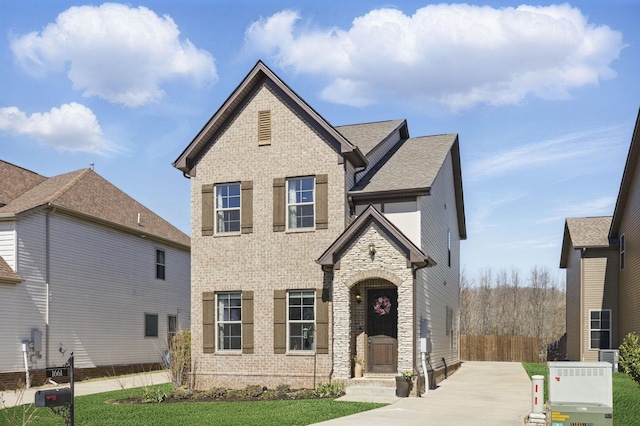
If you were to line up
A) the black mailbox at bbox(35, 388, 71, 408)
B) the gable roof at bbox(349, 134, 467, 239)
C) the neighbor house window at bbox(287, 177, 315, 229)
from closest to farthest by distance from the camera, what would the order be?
the black mailbox at bbox(35, 388, 71, 408)
the gable roof at bbox(349, 134, 467, 239)
the neighbor house window at bbox(287, 177, 315, 229)

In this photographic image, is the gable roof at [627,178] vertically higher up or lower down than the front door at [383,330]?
higher up

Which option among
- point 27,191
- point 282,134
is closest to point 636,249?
point 282,134

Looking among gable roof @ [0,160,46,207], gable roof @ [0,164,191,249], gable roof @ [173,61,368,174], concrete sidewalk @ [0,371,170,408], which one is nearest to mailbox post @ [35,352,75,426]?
concrete sidewalk @ [0,371,170,408]

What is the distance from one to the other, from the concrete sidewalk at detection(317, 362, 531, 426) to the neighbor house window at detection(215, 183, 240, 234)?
681 centimetres

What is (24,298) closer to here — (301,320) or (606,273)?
(301,320)

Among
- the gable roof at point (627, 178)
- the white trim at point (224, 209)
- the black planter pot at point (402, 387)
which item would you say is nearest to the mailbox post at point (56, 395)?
the black planter pot at point (402, 387)

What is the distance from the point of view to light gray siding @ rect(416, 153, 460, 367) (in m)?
20.5

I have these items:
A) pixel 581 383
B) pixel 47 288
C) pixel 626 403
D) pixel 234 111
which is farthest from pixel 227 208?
pixel 581 383

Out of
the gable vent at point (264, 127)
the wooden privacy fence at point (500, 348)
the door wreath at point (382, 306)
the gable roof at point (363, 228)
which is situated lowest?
the wooden privacy fence at point (500, 348)

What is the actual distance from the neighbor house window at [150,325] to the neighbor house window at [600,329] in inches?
768

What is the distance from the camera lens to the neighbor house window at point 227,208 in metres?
21.1

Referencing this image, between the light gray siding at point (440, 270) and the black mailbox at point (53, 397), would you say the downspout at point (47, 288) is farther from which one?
the black mailbox at point (53, 397)

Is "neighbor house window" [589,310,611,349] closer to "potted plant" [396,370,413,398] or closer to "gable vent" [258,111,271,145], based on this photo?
"potted plant" [396,370,413,398]

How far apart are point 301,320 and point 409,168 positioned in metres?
6.03
